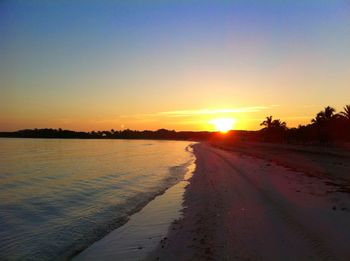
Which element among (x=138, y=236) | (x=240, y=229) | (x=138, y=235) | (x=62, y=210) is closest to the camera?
(x=240, y=229)

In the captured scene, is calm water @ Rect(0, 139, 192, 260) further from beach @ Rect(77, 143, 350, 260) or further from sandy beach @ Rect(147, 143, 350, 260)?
sandy beach @ Rect(147, 143, 350, 260)

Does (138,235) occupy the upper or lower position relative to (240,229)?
lower

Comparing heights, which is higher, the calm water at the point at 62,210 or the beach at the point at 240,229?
the beach at the point at 240,229

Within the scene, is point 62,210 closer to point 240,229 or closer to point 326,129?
point 240,229

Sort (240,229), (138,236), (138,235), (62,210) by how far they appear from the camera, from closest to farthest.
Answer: (240,229), (138,236), (138,235), (62,210)

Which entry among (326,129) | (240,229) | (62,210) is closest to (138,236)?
(240,229)

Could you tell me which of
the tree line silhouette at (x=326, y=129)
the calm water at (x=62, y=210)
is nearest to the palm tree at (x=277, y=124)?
the tree line silhouette at (x=326, y=129)

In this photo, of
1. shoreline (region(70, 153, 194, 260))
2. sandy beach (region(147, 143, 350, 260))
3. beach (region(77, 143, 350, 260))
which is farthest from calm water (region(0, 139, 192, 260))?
sandy beach (region(147, 143, 350, 260))

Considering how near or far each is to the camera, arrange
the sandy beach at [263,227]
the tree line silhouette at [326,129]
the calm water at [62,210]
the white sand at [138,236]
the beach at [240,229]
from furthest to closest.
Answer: the tree line silhouette at [326,129] < the calm water at [62,210] < the white sand at [138,236] < the beach at [240,229] < the sandy beach at [263,227]

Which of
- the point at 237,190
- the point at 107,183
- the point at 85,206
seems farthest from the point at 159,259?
the point at 107,183

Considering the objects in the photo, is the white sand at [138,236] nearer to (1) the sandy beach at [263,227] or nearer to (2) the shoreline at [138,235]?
(2) the shoreline at [138,235]

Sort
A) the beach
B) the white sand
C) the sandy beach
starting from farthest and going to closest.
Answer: the white sand → the beach → the sandy beach

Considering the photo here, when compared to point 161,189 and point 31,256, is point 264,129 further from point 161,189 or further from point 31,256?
point 31,256

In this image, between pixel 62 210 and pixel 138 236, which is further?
pixel 62 210
